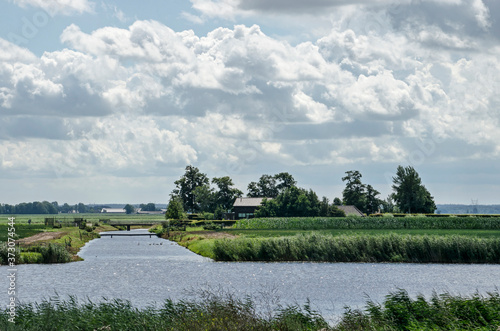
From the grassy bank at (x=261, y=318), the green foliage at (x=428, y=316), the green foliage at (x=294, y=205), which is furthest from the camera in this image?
the green foliage at (x=294, y=205)

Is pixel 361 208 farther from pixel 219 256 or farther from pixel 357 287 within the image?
pixel 357 287

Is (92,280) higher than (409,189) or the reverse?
the reverse

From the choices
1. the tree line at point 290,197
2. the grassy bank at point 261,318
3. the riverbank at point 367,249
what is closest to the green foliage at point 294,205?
the tree line at point 290,197

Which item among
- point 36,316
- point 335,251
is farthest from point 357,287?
point 36,316

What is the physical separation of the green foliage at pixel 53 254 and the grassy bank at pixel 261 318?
119 feet

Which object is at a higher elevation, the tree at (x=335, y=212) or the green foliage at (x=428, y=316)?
the tree at (x=335, y=212)

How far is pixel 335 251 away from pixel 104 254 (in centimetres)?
3011

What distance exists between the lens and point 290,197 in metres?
140

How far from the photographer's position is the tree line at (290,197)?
5502 inches

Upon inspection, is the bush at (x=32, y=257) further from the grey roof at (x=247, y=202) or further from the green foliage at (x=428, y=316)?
the grey roof at (x=247, y=202)

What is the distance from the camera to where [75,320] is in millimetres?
23656

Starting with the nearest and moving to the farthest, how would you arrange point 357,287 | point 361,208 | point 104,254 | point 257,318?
point 257,318 → point 357,287 → point 104,254 → point 361,208

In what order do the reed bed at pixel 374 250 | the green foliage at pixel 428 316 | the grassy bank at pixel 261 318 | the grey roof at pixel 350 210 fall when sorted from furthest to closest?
the grey roof at pixel 350 210
the reed bed at pixel 374 250
the green foliage at pixel 428 316
the grassy bank at pixel 261 318

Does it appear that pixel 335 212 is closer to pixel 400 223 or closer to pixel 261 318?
pixel 400 223
